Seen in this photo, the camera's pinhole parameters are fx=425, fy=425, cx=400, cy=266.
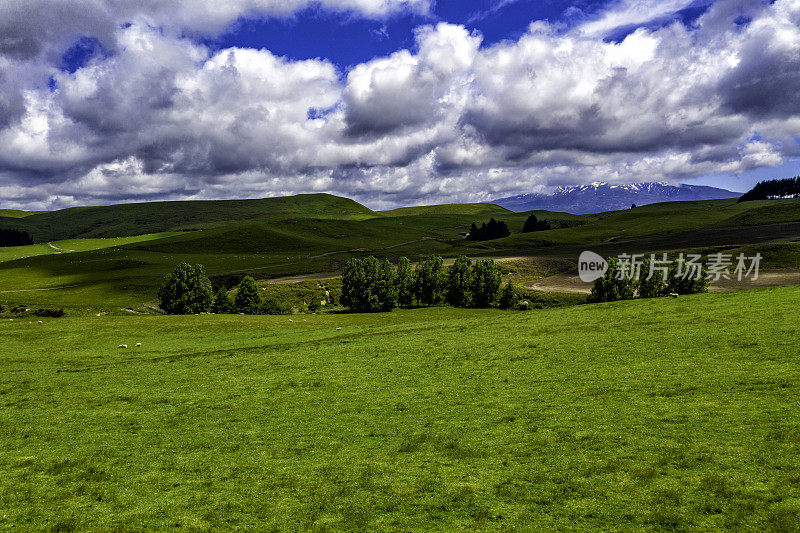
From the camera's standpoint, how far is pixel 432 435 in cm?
A: 1950

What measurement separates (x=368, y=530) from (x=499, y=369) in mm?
18359

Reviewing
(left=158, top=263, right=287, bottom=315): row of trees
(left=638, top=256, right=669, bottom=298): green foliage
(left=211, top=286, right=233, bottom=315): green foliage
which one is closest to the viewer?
(left=638, top=256, right=669, bottom=298): green foliage

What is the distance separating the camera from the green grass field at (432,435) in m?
13.5

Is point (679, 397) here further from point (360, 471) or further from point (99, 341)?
point (99, 341)

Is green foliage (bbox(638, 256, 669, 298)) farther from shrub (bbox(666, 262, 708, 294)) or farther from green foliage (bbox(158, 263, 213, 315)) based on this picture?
green foliage (bbox(158, 263, 213, 315))

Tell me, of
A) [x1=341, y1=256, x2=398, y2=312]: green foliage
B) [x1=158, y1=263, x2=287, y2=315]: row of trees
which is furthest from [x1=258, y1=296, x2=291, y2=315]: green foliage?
[x1=341, y1=256, x2=398, y2=312]: green foliage

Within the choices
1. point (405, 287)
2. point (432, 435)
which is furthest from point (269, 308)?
point (432, 435)

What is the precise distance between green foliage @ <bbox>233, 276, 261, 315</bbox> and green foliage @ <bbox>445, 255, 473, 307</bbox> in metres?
42.2

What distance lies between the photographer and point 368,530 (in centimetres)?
1290

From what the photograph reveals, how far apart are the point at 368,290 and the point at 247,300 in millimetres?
28122

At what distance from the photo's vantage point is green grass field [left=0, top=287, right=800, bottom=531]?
13.5 m

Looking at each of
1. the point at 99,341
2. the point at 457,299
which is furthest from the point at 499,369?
Answer: the point at 457,299

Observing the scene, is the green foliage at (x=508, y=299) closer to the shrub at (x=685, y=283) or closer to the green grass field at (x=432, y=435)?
the shrub at (x=685, y=283)

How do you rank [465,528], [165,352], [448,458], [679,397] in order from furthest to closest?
[165,352]
[679,397]
[448,458]
[465,528]
